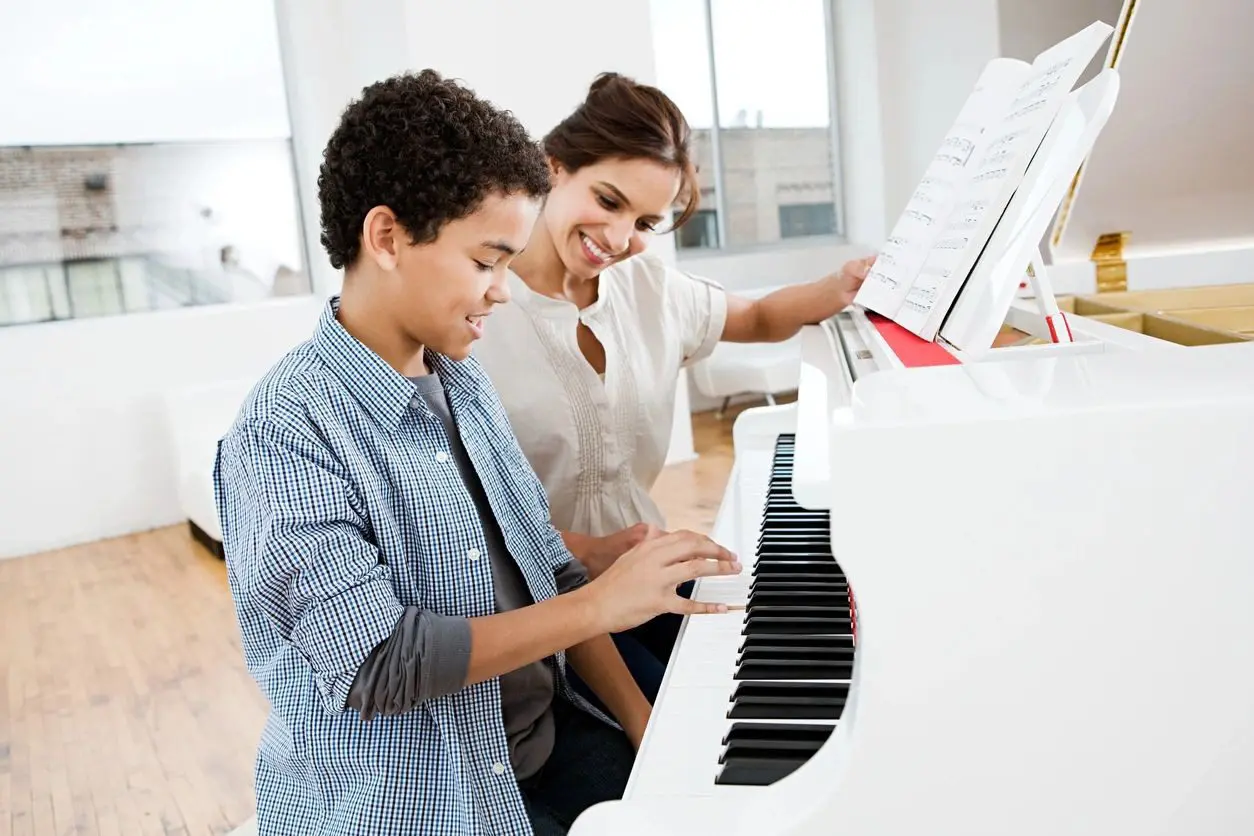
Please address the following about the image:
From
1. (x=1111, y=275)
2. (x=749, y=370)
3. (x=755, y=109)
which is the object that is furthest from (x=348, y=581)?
(x=755, y=109)

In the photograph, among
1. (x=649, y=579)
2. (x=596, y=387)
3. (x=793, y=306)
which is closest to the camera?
(x=649, y=579)

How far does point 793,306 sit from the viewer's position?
6.77ft

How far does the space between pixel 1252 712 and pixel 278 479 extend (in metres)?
0.85

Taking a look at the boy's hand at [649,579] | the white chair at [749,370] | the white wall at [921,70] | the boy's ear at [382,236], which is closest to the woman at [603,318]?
the boy's hand at [649,579]

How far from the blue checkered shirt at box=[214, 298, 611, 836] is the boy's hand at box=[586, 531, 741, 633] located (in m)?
0.17

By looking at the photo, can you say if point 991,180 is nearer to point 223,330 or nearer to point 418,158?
point 418,158

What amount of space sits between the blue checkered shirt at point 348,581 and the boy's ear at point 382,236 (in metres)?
0.09

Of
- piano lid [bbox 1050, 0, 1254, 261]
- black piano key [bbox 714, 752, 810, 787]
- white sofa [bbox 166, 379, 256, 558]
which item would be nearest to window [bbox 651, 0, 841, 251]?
white sofa [bbox 166, 379, 256, 558]

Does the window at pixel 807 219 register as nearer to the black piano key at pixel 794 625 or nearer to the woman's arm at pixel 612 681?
the woman's arm at pixel 612 681

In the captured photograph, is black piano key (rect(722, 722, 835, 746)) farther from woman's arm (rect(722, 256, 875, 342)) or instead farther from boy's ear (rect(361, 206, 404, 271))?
woman's arm (rect(722, 256, 875, 342))

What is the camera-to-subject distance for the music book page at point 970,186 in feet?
4.48

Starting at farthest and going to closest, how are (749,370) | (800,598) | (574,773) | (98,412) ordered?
(749,370), (98,412), (574,773), (800,598)

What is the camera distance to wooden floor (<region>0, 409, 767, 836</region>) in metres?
2.60

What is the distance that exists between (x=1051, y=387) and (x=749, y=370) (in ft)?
16.9
